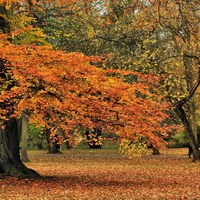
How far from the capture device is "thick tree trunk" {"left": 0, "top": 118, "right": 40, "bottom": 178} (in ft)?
56.1

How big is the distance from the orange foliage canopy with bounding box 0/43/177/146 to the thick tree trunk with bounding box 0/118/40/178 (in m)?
1.50

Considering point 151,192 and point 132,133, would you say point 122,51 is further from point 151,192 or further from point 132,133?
point 151,192

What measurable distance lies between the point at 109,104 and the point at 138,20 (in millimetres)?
12337

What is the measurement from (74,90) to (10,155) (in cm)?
471

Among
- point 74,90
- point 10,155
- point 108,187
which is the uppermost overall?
point 74,90

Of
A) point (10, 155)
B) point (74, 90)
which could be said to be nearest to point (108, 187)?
point (74, 90)

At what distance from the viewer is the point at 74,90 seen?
1490cm

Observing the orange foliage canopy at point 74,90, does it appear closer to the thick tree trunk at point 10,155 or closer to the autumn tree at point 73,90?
the autumn tree at point 73,90

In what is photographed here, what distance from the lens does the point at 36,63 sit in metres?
14.3

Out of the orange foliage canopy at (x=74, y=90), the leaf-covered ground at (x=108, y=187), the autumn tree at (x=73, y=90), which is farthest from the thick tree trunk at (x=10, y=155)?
the orange foliage canopy at (x=74, y=90)

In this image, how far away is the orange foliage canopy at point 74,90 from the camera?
1404 centimetres

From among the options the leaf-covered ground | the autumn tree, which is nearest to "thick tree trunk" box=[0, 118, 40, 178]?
the autumn tree

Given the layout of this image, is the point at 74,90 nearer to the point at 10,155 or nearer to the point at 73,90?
the point at 73,90

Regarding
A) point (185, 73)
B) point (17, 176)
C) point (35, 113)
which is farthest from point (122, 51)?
point (17, 176)
